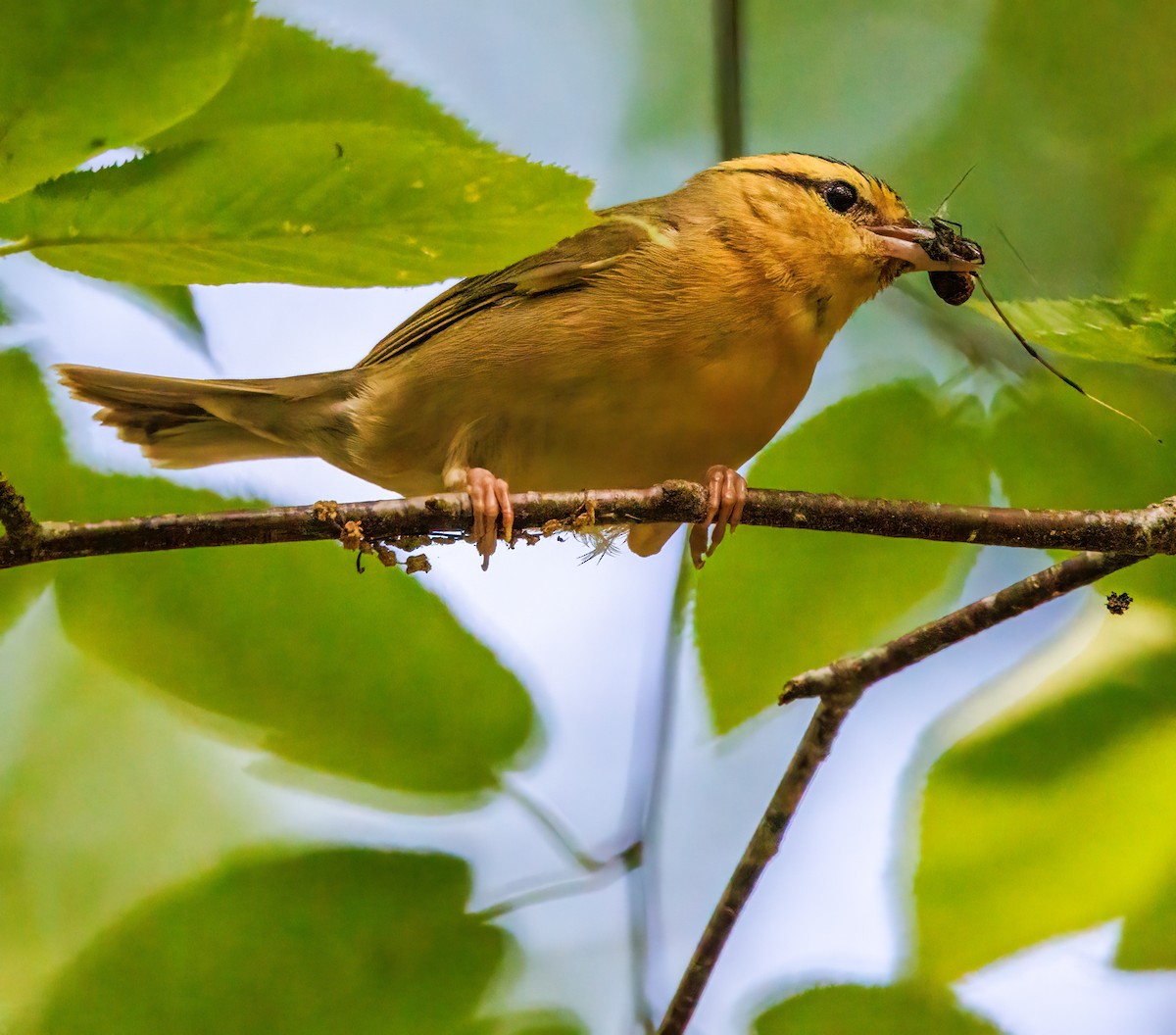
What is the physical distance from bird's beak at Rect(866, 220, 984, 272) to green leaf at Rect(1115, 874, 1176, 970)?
1.08m

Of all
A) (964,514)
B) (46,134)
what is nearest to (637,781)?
(964,514)

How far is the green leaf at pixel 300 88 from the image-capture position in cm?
111

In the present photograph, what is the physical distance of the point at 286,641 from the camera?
1.74 m

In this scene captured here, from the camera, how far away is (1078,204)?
1969mm

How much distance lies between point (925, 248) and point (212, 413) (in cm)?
153

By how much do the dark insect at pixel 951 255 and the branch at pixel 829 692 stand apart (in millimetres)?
616

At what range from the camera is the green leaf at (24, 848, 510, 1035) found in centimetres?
147

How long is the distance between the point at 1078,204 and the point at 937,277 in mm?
321

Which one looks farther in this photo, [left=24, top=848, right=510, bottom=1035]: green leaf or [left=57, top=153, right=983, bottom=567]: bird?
[left=57, top=153, right=983, bottom=567]: bird

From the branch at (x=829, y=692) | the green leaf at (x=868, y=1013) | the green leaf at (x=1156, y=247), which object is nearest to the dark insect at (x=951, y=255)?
the green leaf at (x=1156, y=247)

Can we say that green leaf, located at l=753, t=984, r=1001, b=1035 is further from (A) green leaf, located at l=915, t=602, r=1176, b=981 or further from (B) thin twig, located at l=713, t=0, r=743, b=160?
(B) thin twig, located at l=713, t=0, r=743, b=160

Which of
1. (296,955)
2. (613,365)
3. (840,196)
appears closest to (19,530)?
(296,955)

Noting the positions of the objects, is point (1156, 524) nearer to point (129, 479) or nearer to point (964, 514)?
point (964, 514)

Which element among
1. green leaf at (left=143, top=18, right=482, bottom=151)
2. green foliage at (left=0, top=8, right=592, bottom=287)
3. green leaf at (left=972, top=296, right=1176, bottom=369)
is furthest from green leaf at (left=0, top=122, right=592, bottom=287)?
green leaf at (left=972, top=296, right=1176, bottom=369)
